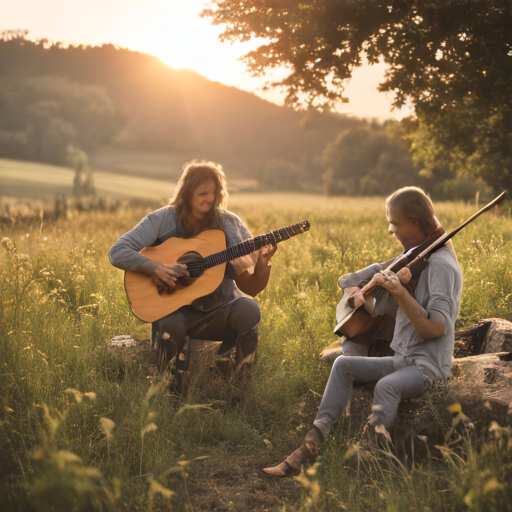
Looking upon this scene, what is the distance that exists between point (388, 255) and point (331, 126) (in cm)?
6234

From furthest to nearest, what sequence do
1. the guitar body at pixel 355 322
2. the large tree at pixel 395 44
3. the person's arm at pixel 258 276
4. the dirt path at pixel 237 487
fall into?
the large tree at pixel 395 44
the person's arm at pixel 258 276
the guitar body at pixel 355 322
the dirt path at pixel 237 487

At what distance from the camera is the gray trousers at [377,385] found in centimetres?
269

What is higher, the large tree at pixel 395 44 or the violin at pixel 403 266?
the large tree at pixel 395 44

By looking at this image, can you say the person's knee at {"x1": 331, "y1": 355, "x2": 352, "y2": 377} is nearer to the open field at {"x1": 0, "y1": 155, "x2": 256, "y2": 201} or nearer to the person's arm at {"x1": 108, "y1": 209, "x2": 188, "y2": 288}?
the person's arm at {"x1": 108, "y1": 209, "x2": 188, "y2": 288}

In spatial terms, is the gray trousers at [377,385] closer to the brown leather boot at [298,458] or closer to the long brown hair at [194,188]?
the brown leather boot at [298,458]

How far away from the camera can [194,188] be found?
3941 millimetres

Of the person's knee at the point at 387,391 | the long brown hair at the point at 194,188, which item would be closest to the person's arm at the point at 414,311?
the person's knee at the point at 387,391

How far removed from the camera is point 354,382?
320 cm

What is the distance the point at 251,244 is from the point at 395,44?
4.66 m

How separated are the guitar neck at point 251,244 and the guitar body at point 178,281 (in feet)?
0.14

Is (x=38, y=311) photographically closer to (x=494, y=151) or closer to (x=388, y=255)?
(x=388, y=255)

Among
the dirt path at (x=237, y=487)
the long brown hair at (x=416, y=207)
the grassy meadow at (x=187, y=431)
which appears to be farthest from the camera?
the long brown hair at (x=416, y=207)

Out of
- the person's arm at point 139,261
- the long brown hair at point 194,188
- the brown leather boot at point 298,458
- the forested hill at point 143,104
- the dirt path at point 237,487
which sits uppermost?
the forested hill at point 143,104

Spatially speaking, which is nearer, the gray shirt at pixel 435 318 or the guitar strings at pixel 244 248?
the gray shirt at pixel 435 318
